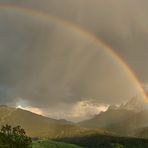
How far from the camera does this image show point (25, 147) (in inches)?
3398

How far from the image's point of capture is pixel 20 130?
8988cm

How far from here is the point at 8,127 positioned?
91.6 metres

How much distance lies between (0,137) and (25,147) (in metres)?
7.07

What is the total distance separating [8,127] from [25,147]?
876 centimetres

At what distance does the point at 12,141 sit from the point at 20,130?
173 inches

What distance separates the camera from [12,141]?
284ft

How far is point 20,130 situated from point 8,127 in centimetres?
401

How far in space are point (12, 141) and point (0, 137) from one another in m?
3.33

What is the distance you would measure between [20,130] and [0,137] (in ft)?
19.3

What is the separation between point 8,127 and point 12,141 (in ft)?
20.4

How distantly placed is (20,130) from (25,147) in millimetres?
5558
